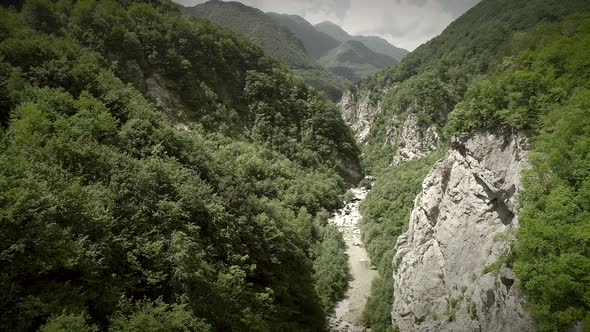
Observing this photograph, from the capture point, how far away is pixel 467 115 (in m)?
22.3

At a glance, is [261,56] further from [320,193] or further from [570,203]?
[570,203]

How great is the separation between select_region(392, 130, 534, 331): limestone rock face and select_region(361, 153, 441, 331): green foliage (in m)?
2.06

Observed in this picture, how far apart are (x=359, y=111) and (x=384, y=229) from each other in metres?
90.1

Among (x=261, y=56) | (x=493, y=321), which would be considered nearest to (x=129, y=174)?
(x=493, y=321)

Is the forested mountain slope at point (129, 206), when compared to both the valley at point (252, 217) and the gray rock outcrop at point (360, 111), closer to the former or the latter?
the valley at point (252, 217)

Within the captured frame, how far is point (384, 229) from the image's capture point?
39.8 meters

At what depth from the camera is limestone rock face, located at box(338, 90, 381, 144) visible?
107 m

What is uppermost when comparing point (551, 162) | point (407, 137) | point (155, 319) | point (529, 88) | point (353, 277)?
point (529, 88)

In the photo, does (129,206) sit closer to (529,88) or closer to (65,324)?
(65,324)

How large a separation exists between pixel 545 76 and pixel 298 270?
76.9 feet

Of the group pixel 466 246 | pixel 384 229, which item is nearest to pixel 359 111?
pixel 384 229

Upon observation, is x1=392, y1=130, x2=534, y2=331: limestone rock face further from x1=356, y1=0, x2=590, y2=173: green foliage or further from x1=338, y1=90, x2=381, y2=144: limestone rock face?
x1=338, y1=90, x2=381, y2=144: limestone rock face

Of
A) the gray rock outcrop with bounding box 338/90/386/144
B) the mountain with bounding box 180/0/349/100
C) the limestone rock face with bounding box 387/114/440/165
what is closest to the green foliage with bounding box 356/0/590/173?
the limestone rock face with bounding box 387/114/440/165

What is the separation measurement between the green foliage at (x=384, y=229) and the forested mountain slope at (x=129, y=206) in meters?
4.31
